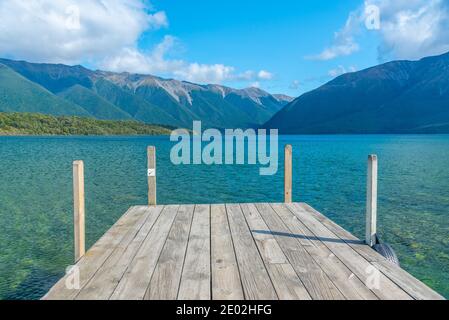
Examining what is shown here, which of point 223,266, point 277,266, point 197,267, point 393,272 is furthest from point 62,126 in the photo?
point 393,272

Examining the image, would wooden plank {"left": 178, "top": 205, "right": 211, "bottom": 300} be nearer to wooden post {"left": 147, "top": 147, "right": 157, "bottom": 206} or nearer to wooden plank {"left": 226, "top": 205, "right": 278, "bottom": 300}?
wooden plank {"left": 226, "top": 205, "right": 278, "bottom": 300}

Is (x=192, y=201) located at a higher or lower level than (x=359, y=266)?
lower

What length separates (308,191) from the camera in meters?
22.5

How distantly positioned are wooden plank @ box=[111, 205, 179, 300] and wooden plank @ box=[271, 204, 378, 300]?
7.47ft

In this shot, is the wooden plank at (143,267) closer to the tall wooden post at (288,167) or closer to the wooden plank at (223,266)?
the wooden plank at (223,266)

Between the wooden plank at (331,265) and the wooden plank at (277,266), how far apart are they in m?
0.44

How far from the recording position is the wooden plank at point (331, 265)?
3.87 metres

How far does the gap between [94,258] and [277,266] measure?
104 inches

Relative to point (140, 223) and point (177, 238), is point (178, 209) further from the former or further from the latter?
point (177, 238)

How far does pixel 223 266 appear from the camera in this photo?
15.4 feet

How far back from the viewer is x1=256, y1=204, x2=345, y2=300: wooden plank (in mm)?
3854

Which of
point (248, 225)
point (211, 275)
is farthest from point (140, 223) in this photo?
point (211, 275)

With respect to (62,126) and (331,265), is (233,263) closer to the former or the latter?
(331,265)

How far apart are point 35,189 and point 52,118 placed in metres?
156
